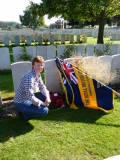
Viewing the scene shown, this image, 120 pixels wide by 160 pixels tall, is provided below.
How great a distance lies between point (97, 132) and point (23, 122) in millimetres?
1408

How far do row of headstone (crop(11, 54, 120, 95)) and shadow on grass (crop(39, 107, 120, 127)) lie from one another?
2.75ft

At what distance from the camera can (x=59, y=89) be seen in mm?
4598

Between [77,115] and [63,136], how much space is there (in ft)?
2.56

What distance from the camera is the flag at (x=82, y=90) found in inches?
148

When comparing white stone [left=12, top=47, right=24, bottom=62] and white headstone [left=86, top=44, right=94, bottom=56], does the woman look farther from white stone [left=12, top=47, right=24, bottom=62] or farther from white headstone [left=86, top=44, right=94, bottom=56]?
white headstone [left=86, top=44, right=94, bottom=56]

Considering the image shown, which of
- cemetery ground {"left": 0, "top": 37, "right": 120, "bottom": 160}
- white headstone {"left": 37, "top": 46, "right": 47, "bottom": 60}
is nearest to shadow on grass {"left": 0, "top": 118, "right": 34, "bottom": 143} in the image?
cemetery ground {"left": 0, "top": 37, "right": 120, "bottom": 160}

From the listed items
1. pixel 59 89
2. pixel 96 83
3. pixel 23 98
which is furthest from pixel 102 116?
pixel 23 98

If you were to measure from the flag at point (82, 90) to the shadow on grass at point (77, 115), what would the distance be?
13cm

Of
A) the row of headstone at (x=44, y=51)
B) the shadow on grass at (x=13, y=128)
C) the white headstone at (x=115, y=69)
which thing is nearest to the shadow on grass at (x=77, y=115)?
the shadow on grass at (x=13, y=128)

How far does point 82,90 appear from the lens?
390cm

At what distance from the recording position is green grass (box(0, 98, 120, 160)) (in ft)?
8.64

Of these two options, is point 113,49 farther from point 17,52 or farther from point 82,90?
point 82,90

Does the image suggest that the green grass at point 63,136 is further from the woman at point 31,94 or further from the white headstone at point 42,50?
the white headstone at point 42,50

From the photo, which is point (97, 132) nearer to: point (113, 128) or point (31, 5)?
point (113, 128)
